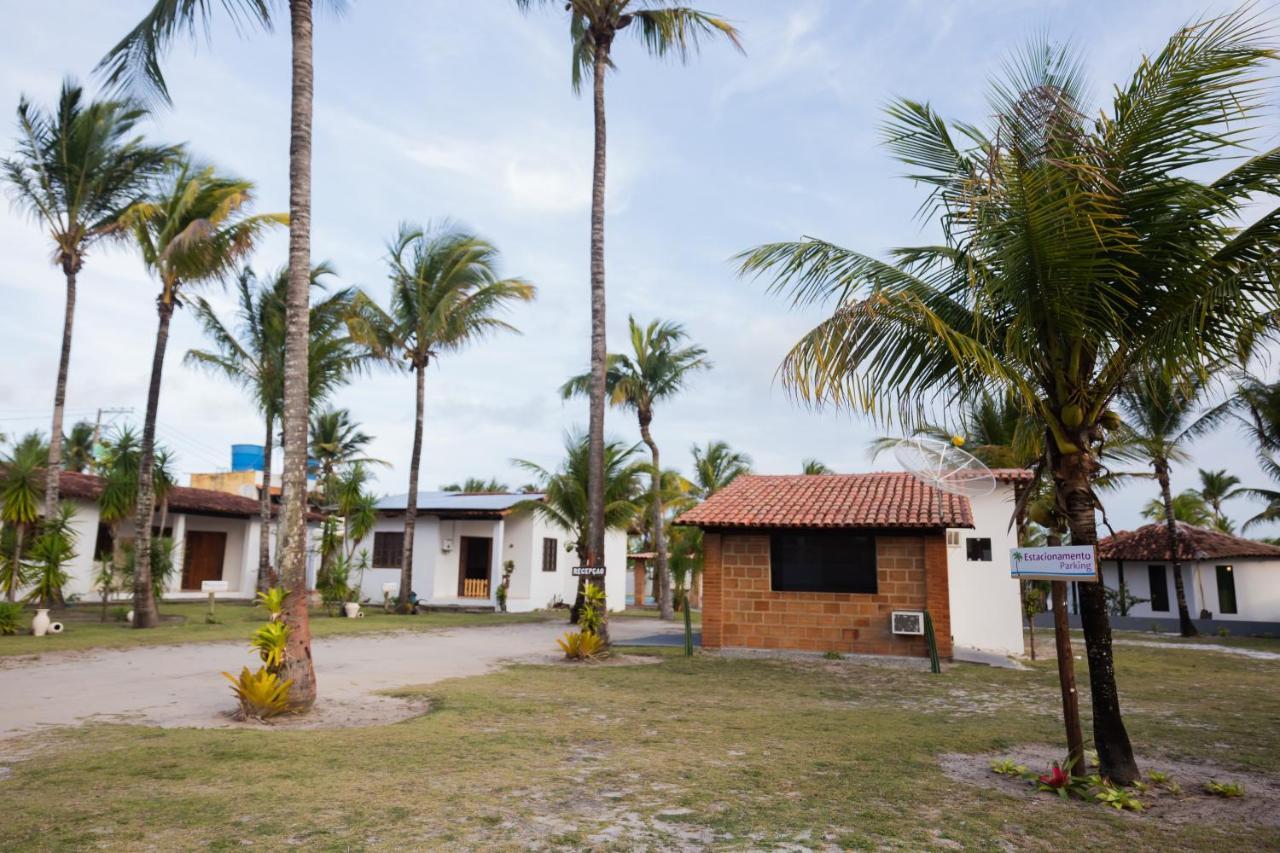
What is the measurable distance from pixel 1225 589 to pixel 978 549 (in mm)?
17632

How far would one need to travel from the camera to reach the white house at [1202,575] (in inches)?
1048

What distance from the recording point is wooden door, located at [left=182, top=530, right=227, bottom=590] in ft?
87.9

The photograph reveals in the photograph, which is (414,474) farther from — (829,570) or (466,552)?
(829,570)

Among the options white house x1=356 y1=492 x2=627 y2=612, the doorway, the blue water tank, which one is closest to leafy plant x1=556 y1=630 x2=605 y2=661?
white house x1=356 y1=492 x2=627 y2=612

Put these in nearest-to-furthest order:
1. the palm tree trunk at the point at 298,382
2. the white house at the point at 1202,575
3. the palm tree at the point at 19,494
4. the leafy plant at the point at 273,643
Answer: the leafy plant at the point at 273,643 → the palm tree trunk at the point at 298,382 → the palm tree at the point at 19,494 → the white house at the point at 1202,575

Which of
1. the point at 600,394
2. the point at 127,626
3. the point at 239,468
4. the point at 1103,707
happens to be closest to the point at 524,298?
the point at 600,394

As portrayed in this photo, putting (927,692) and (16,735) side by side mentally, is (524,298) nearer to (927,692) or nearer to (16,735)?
(927,692)

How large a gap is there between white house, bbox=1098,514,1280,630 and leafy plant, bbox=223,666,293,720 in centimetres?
2789

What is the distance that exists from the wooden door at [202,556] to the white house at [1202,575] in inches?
1199

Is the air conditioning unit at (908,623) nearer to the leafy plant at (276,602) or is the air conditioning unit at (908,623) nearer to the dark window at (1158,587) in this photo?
the leafy plant at (276,602)

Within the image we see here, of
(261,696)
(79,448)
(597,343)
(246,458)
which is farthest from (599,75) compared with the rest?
(79,448)

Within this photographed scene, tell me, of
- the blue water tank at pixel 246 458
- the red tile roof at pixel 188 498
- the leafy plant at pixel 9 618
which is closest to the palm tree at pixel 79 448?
the blue water tank at pixel 246 458

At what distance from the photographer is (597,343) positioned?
576 inches

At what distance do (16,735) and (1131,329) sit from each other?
9.31 m
